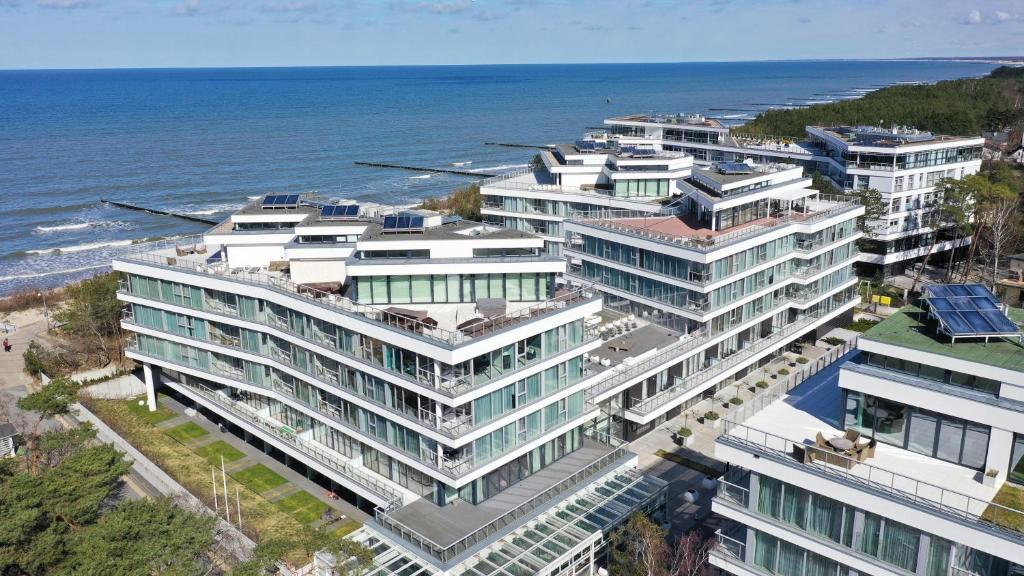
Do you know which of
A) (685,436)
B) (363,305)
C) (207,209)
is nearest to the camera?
(363,305)

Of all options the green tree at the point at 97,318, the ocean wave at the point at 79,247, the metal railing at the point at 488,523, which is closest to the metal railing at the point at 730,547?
the metal railing at the point at 488,523

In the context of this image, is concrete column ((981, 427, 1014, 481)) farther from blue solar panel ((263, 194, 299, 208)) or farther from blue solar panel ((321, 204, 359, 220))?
blue solar panel ((263, 194, 299, 208))

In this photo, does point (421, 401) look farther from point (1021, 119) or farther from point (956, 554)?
point (1021, 119)

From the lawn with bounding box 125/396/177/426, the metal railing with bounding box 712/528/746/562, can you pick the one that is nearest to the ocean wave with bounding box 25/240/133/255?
the lawn with bounding box 125/396/177/426

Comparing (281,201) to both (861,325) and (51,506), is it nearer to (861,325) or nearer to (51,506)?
(51,506)

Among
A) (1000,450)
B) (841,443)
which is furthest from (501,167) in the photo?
(1000,450)

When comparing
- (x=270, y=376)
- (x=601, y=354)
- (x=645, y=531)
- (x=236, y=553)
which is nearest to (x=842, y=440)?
(x=645, y=531)
